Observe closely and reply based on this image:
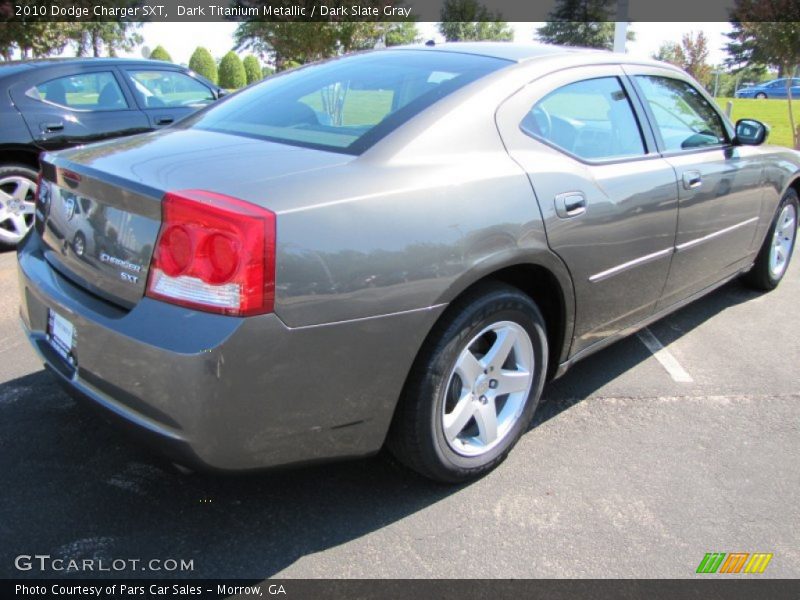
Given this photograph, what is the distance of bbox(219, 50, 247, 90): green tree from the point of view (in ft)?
102

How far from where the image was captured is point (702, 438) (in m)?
3.05

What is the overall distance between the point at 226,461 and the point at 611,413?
6.54 feet

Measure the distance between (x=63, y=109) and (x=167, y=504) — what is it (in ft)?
15.5

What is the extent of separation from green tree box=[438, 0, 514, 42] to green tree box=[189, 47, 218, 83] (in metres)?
16.2

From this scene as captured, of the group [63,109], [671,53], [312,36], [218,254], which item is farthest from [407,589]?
[671,53]

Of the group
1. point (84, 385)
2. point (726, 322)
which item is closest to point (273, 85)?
point (84, 385)

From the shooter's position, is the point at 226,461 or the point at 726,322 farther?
the point at 726,322

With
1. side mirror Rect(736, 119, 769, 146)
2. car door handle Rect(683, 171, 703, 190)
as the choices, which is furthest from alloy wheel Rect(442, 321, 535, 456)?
side mirror Rect(736, 119, 769, 146)

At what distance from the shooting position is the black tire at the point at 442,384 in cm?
231

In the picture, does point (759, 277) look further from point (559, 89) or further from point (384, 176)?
point (384, 176)

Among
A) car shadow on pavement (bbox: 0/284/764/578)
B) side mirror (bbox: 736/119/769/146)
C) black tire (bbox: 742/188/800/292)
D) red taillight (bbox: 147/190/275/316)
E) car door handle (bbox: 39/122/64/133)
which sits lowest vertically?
car shadow on pavement (bbox: 0/284/764/578)

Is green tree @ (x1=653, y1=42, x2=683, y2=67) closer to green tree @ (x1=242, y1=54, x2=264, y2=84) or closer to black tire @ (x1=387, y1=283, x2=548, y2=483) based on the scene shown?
green tree @ (x1=242, y1=54, x2=264, y2=84)

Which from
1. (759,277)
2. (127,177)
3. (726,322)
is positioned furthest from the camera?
(759,277)

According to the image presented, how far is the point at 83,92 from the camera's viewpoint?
614cm
